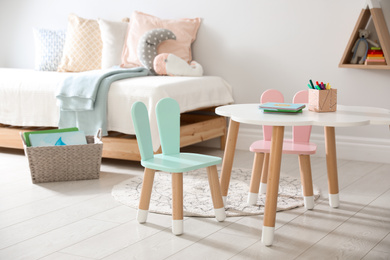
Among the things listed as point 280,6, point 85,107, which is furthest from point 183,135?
point 280,6

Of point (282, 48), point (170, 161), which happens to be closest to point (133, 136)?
point (282, 48)

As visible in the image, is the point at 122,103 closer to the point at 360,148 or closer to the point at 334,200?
the point at 334,200

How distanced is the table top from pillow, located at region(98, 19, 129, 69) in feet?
6.17

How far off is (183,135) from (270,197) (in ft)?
Answer: 4.62

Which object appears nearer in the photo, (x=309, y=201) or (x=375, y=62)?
(x=309, y=201)

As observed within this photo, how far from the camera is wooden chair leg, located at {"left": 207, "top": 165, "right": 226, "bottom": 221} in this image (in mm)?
2129

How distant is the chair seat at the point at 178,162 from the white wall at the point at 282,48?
5.26 ft

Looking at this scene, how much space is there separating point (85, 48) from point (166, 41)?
66 centimetres

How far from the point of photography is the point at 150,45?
3.68 metres

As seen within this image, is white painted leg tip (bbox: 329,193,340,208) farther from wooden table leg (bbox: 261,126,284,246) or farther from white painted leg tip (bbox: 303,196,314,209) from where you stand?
wooden table leg (bbox: 261,126,284,246)

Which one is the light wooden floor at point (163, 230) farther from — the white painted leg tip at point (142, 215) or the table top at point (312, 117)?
the table top at point (312, 117)

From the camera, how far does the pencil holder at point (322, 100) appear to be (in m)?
2.12

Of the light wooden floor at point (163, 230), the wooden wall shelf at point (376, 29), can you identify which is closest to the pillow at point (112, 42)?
the light wooden floor at point (163, 230)

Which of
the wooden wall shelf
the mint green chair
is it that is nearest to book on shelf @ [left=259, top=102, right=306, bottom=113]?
the mint green chair
